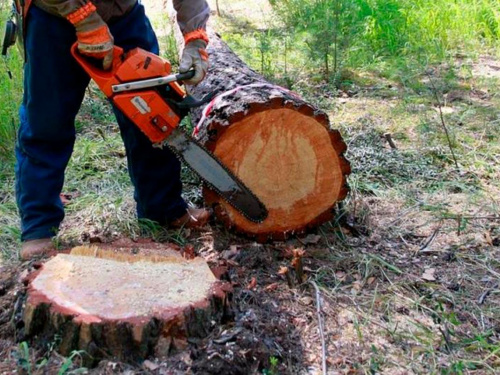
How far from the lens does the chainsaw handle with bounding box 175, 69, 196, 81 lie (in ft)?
8.85

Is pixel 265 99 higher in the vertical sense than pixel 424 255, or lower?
higher

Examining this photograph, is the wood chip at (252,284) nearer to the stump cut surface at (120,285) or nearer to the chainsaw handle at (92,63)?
the stump cut surface at (120,285)

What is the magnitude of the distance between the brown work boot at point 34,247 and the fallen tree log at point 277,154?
2.59 ft

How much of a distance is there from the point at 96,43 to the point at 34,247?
1028mm

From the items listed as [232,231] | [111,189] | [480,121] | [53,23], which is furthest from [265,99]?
[480,121]

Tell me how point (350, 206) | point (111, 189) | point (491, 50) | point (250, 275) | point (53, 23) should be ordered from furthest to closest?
point (491, 50)
point (111, 189)
point (350, 206)
point (250, 275)
point (53, 23)

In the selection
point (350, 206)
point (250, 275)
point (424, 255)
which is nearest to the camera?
point (250, 275)

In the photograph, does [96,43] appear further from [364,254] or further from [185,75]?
[364,254]

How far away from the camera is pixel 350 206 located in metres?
3.43

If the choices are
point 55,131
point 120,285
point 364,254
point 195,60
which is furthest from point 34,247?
point 364,254

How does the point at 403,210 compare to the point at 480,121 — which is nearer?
the point at 403,210

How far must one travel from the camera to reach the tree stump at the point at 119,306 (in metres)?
2.02

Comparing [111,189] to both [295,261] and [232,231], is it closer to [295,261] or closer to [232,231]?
[232,231]

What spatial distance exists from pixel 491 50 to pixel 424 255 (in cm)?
361
